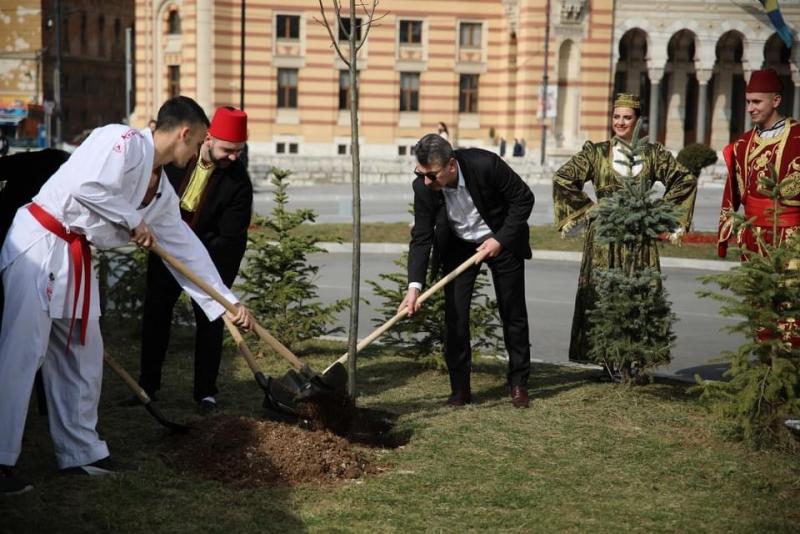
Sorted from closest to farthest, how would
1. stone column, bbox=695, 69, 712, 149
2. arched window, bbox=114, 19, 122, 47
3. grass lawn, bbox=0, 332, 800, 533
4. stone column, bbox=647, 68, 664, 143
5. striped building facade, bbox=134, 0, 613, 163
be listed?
grass lawn, bbox=0, 332, 800, 533
striped building facade, bbox=134, 0, 613, 163
stone column, bbox=647, 68, 664, 143
stone column, bbox=695, 69, 712, 149
arched window, bbox=114, 19, 122, 47

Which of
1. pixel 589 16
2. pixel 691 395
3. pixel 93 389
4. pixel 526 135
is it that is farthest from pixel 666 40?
pixel 93 389

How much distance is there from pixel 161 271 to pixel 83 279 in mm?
1957

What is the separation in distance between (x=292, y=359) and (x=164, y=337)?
1.53m

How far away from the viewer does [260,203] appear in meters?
30.2

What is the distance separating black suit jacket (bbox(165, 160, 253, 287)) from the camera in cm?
764

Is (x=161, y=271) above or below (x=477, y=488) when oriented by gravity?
above

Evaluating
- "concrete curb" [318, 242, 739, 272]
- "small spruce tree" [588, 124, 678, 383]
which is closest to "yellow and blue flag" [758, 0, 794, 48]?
"small spruce tree" [588, 124, 678, 383]

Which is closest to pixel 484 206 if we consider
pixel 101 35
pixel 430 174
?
pixel 430 174

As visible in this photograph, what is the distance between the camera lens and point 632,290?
8188 millimetres

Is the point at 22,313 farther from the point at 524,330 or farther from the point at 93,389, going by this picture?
the point at 524,330

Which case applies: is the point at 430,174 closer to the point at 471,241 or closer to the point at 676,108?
the point at 471,241

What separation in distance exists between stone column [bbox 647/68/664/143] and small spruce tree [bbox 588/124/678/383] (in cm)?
3980

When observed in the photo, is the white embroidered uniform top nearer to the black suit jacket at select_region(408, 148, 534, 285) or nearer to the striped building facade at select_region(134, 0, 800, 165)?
the black suit jacket at select_region(408, 148, 534, 285)

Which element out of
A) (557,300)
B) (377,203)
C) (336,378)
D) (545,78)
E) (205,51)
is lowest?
(557,300)
